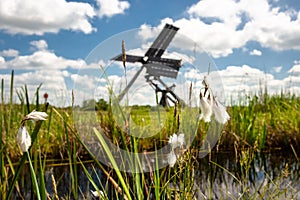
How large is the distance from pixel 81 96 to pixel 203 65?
35.3 inches

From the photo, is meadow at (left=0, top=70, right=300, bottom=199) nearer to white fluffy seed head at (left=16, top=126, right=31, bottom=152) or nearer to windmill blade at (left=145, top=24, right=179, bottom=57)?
windmill blade at (left=145, top=24, right=179, bottom=57)

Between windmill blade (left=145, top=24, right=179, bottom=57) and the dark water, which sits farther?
windmill blade (left=145, top=24, right=179, bottom=57)

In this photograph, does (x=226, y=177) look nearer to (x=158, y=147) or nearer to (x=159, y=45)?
(x=158, y=147)

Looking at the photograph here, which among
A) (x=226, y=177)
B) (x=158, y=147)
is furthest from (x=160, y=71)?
(x=226, y=177)

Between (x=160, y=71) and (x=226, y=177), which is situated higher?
(x=160, y=71)

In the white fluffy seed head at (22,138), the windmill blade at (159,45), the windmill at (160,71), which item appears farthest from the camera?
the windmill blade at (159,45)

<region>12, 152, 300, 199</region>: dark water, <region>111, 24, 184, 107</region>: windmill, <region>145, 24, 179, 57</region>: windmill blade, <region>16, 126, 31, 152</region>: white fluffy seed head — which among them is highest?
<region>145, 24, 179, 57</region>: windmill blade

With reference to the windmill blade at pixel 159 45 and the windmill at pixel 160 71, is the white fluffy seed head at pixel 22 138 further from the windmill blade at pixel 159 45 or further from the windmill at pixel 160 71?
the windmill blade at pixel 159 45

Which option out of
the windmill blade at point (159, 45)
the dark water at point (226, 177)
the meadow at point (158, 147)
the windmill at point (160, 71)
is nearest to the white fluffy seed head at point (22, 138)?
the windmill at point (160, 71)

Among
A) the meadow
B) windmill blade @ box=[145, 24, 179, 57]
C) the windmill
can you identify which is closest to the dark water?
the meadow

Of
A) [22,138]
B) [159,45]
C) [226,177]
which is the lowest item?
[226,177]

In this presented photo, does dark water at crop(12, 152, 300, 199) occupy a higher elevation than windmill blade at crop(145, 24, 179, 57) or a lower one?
lower

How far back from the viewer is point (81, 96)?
2473 mm

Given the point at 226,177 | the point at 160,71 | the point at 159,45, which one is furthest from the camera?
the point at 159,45
